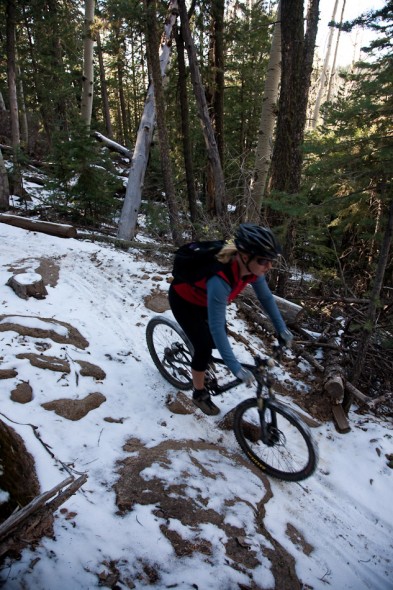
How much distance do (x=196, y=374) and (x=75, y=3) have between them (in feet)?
65.7

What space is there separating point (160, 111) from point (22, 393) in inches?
328

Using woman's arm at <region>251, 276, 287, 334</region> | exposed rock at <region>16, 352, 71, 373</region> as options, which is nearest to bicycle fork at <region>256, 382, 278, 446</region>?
woman's arm at <region>251, 276, 287, 334</region>

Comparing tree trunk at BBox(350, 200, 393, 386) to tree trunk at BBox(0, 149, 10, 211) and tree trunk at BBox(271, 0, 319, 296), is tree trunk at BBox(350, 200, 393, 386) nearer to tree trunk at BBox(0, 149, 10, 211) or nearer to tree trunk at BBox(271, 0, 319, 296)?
tree trunk at BBox(271, 0, 319, 296)

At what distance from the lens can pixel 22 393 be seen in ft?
12.4

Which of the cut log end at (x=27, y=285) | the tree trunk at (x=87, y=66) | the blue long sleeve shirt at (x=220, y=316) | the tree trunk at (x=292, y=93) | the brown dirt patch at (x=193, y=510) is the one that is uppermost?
the tree trunk at (x=87, y=66)

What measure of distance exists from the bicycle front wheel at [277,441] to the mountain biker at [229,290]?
0.66m

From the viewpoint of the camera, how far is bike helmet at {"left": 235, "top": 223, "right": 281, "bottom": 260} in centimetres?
290

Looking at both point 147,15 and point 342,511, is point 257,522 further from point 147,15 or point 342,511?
point 147,15

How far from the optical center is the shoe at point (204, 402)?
4.05 meters

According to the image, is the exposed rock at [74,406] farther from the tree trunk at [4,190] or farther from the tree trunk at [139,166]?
the tree trunk at [4,190]

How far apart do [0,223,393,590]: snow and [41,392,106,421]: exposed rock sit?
0.08 meters

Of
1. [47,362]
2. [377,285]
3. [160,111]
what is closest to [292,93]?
[160,111]

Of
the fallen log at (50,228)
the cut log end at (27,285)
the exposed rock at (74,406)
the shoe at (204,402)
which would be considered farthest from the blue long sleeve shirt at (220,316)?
the fallen log at (50,228)

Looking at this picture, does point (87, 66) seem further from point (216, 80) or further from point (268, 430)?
point (268, 430)
